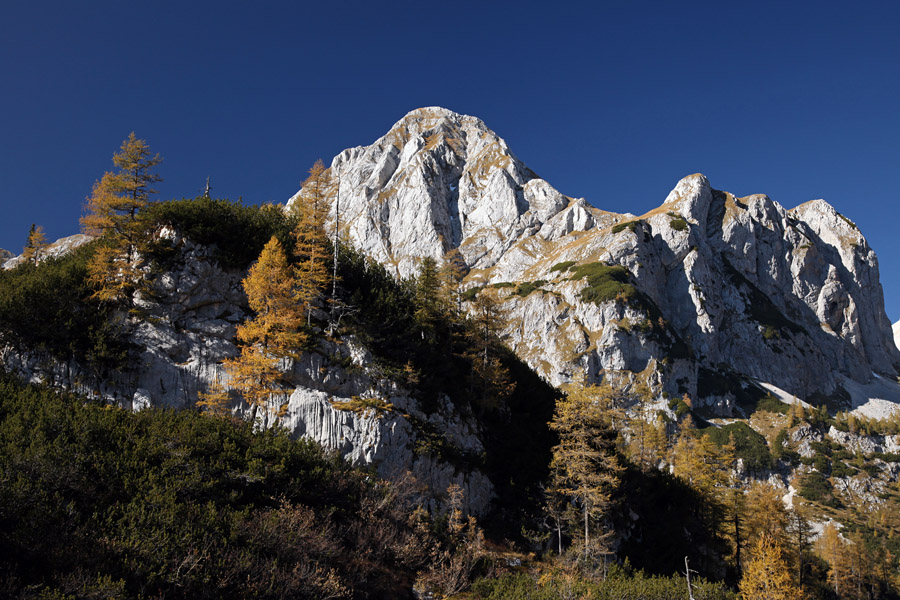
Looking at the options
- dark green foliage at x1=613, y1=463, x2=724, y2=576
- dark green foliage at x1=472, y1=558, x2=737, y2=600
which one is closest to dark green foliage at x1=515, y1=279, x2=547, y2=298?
dark green foliage at x1=613, y1=463, x2=724, y2=576

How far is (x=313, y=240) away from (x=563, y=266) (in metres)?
136

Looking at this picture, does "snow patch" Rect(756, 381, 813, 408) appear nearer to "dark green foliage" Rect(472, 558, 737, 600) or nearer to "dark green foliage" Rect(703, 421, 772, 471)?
"dark green foliage" Rect(703, 421, 772, 471)

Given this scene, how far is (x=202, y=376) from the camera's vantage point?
2539cm

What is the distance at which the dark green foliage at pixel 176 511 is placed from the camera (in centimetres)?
1111

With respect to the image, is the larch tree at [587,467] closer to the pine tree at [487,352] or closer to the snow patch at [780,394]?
the pine tree at [487,352]

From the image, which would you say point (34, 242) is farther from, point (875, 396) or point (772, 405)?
point (875, 396)

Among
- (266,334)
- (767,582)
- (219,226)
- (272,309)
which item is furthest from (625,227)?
(266,334)

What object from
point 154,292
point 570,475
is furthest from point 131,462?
point 570,475

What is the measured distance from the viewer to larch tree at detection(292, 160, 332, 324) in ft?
91.2

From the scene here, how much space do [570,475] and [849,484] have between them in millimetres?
127712

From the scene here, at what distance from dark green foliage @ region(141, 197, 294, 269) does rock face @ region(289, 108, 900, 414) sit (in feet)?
348

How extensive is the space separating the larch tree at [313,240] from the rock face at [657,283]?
4122 inches

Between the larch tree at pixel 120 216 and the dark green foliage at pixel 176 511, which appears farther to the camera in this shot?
the larch tree at pixel 120 216

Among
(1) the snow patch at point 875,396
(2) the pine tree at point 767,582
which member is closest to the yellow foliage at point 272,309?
(2) the pine tree at point 767,582
